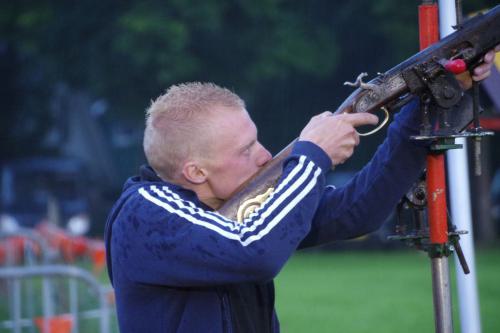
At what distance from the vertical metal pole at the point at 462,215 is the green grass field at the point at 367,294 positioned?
18.1 ft

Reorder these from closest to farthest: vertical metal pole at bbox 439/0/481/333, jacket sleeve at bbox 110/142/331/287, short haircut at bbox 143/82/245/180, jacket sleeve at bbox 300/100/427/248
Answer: jacket sleeve at bbox 110/142/331/287
short haircut at bbox 143/82/245/180
jacket sleeve at bbox 300/100/427/248
vertical metal pole at bbox 439/0/481/333

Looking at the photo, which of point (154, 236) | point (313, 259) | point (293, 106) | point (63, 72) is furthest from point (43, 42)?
point (154, 236)

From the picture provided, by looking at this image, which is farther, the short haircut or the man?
the short haircut

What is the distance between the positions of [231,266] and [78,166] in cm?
2646

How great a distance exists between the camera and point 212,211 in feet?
11.1

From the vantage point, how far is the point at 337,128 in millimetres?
3240

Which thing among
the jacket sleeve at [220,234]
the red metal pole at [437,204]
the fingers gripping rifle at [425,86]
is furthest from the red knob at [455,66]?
the jacket sleeve at [220,234]

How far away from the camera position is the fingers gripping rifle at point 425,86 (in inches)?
126

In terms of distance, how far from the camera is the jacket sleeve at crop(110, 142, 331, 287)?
10.1 feet

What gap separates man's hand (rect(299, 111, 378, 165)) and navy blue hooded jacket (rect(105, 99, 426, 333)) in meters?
0.03

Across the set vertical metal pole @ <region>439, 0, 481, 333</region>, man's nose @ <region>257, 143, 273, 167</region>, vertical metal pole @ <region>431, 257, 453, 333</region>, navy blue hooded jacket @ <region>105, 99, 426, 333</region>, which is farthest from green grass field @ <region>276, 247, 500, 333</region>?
man's nose @ <region>257, 143, 273, 167</region>

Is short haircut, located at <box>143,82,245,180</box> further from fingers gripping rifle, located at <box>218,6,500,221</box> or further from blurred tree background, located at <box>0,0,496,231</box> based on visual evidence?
blurred tree background, located at <box>0,0,496,231</box>

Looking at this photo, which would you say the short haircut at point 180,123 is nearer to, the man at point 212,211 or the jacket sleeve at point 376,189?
the man at point 212,211

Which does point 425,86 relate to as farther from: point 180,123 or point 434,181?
point 180,123
